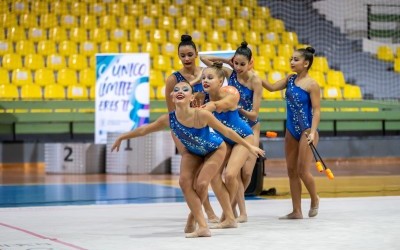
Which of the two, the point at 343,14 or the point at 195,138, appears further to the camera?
the point at 343,14

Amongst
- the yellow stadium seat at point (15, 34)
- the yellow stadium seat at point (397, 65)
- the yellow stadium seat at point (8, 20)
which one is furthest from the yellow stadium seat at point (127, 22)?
the yellow stadium seat at point (397, 65)

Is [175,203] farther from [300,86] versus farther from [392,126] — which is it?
[392,126]

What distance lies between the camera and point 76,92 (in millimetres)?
18156

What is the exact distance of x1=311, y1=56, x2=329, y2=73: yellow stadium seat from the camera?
20.5 meters

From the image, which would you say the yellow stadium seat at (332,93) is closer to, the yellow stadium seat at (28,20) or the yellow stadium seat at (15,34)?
the yellow stadium seat at (28,20)

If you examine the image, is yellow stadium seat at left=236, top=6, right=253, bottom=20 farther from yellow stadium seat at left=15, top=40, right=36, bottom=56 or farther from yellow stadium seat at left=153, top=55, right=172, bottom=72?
yellow stadium seat at left=15, top=40, right=36, bottom=56

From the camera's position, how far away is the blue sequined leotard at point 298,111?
838 centimetres

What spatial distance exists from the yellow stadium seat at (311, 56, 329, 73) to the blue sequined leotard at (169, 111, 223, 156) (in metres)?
13.8

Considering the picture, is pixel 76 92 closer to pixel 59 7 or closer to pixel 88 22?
pixel 88 22

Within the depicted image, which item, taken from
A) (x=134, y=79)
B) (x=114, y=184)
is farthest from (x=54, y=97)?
(x=114, y=184)

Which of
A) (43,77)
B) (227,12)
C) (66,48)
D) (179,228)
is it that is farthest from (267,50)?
(179,228)

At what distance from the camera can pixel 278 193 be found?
11.5m

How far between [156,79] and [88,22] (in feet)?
7.48

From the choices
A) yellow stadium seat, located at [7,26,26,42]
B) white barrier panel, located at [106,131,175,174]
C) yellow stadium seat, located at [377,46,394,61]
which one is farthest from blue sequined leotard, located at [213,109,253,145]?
yellow stadium seat, located at [377,46,394,61]
